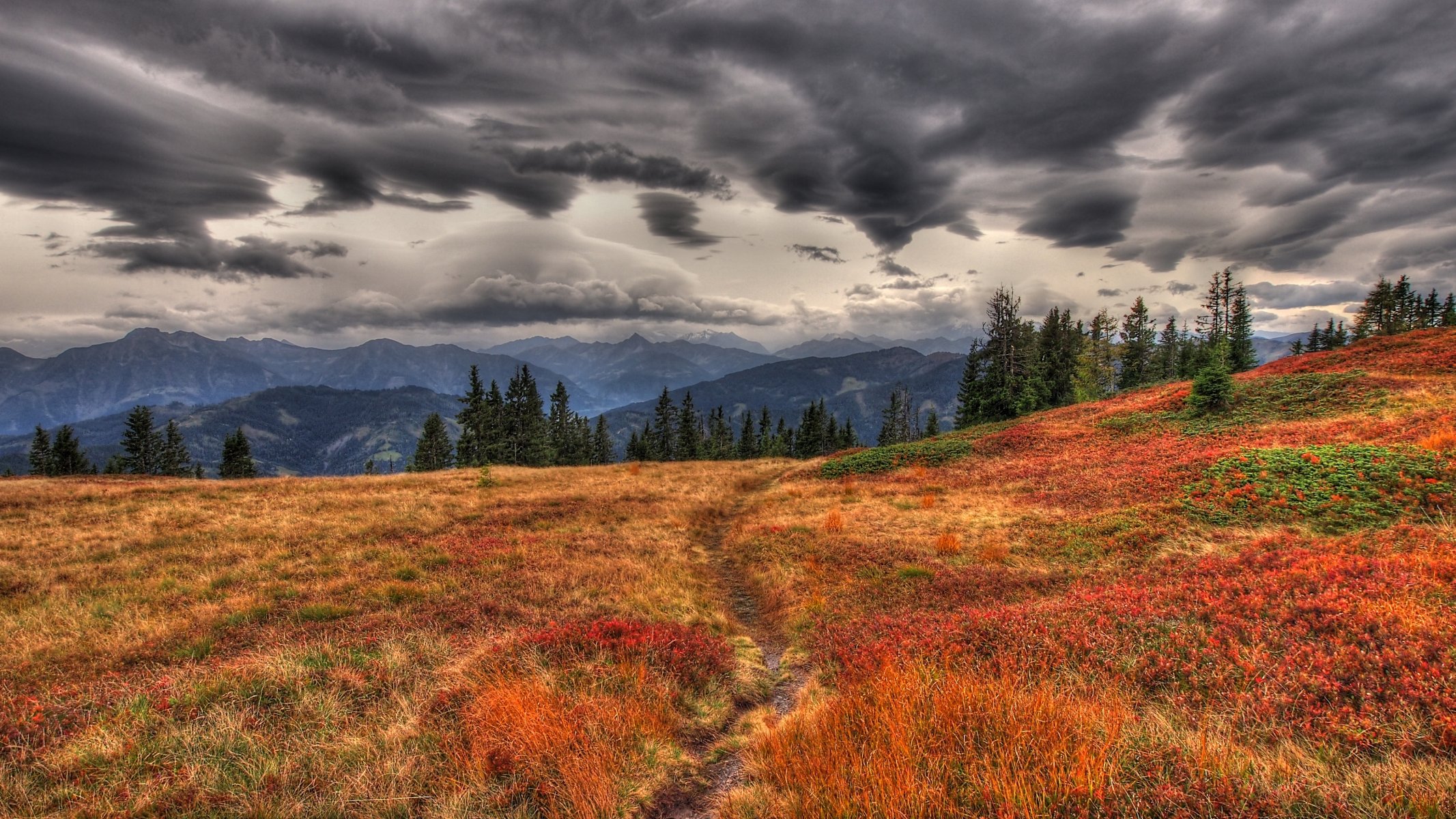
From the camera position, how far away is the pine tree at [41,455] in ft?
237

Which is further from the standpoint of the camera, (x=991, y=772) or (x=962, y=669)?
(x=962, y=669)

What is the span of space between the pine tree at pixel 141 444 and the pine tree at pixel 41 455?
706 cm

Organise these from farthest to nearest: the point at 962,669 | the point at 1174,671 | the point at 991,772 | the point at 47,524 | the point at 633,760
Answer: the point at 47,524 < the point at 962,669 < the point at 1174,671 < the point at 633,760 < the point at 991,772

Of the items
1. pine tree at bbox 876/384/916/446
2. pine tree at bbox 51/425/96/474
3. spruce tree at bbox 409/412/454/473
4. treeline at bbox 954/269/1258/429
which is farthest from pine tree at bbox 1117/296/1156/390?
pine tree at bbox 51/425/96/474

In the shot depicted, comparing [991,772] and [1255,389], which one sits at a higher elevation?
[1255,389]

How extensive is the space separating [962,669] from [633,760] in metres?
4.15

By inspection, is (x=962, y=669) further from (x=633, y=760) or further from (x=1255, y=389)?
(x=1255, y=389)

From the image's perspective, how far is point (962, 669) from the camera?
661 centimetres

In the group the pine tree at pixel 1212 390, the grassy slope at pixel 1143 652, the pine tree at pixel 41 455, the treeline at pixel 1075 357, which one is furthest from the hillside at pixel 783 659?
the pine tree at pixel 41 455

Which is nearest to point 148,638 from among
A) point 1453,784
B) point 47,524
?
point 47,524

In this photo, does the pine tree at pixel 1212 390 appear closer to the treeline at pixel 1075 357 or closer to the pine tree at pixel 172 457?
the treeline at pixel 1075 357

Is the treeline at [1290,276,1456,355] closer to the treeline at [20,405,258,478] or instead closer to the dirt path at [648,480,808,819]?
the dirt path at [648,480,808,819]

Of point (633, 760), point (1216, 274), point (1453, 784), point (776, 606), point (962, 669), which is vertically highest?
point (1216, 274)

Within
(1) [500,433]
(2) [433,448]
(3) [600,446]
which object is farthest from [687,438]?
(2) [433,448]
